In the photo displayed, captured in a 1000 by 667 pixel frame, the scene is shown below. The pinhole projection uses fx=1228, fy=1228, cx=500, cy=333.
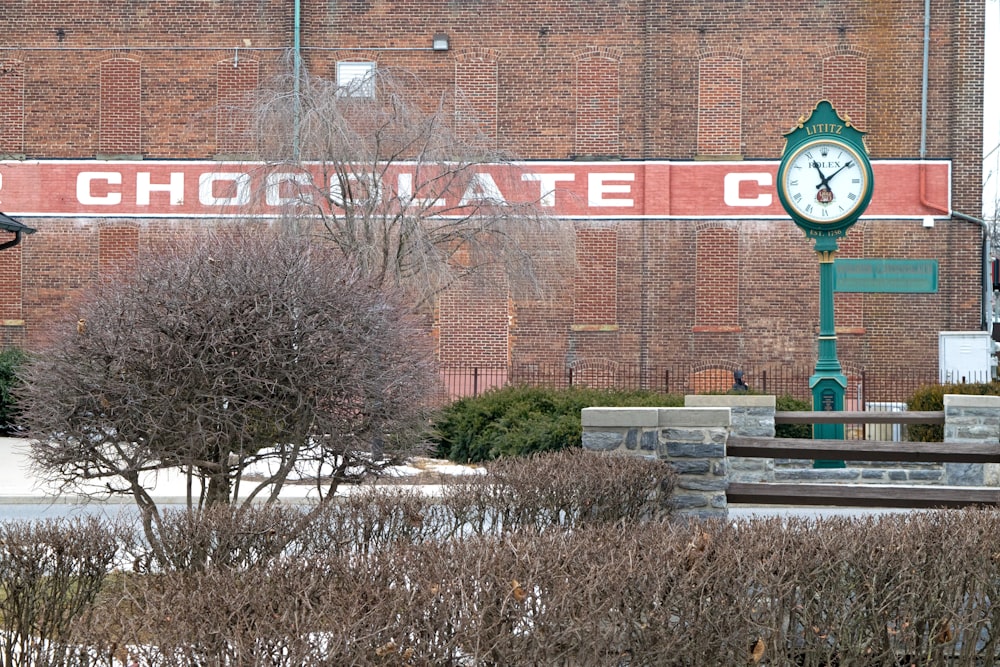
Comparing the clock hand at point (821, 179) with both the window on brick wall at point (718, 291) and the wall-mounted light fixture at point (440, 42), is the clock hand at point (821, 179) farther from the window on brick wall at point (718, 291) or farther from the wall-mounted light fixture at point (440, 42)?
the wall-mounted light fixture at point (440, 42)

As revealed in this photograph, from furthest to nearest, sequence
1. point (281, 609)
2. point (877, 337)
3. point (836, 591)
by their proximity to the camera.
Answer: point (877, 337), point (836, 591), point (281, 609)

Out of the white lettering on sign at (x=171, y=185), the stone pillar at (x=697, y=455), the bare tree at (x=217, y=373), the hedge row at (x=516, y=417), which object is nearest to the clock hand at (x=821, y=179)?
the hedge row at (x=516, y=417)

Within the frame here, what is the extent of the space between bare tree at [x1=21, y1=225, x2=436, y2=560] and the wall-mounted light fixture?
2053 centimetres

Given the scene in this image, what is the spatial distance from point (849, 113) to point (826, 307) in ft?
42.1

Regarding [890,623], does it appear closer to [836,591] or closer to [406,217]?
[836,591]

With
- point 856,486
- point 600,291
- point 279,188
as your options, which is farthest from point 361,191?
point 856,486

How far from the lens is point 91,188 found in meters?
29.0

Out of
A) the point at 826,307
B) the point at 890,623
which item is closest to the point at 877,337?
the point at 826,307

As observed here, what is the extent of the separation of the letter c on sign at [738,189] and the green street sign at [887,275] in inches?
Answer: 87.5

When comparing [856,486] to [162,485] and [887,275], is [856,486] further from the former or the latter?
[887,275]

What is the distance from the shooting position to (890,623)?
540cm

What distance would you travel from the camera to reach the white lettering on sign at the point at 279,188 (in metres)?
20.6

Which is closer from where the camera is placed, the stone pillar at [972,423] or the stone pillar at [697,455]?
the stone pillar at [697,455]

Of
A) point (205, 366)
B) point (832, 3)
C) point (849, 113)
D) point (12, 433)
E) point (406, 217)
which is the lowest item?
point (12, 433)
